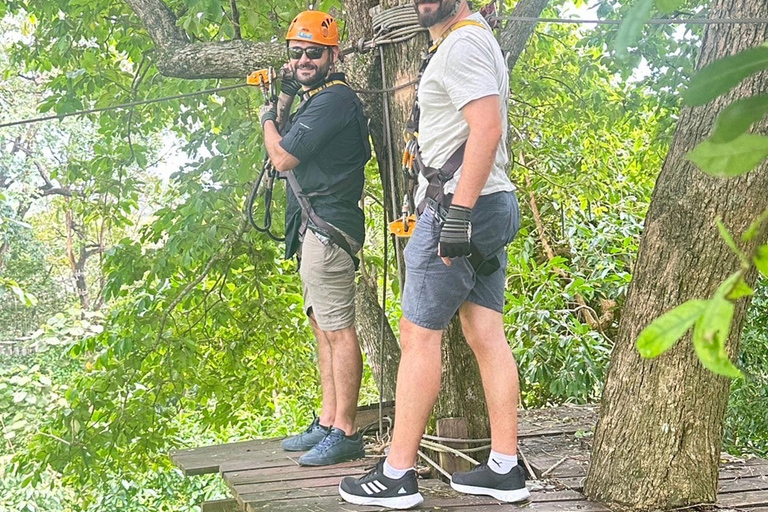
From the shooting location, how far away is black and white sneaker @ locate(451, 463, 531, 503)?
224 centimetres

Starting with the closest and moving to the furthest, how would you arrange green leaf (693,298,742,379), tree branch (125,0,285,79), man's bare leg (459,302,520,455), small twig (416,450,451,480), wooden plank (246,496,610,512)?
green leaf (693,298,742,379)
wooden plank (246,496,610,512)
man's bare leg (459,302,520,455)
small twig (416,450,451,480)
tree branch (125,0,285,79)

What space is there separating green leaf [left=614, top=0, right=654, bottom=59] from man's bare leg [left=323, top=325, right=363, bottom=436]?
2.45 metres

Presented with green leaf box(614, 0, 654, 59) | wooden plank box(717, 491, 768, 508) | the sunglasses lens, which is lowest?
wooden plank box(717, 491, 768, 508)

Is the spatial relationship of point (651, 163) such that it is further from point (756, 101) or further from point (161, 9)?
point (756, 101)

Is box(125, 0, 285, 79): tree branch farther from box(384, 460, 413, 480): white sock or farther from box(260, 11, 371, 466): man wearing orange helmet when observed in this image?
box(384, 460, 413, 480): white sock

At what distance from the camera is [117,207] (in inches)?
201

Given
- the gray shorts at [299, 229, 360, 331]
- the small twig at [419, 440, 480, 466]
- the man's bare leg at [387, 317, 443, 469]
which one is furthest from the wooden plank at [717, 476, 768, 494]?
the gray shorts at [299, 229, 360, 331]

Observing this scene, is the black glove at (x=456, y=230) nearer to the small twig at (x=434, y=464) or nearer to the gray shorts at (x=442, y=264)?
the gray shorts at (x=442, y=264)

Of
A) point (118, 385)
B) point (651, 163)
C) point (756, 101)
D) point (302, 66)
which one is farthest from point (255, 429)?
point (756, 101)

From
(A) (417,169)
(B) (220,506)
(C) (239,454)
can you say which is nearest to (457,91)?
(A) (417,169)

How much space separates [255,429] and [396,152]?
6.38 m

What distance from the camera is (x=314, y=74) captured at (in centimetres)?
281

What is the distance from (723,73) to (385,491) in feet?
6.43

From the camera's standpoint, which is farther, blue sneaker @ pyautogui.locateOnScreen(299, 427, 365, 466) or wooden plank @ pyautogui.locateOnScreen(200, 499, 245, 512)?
wooden plank @ pyautogui.locateOnScreen(200, 499, 245, 512)
